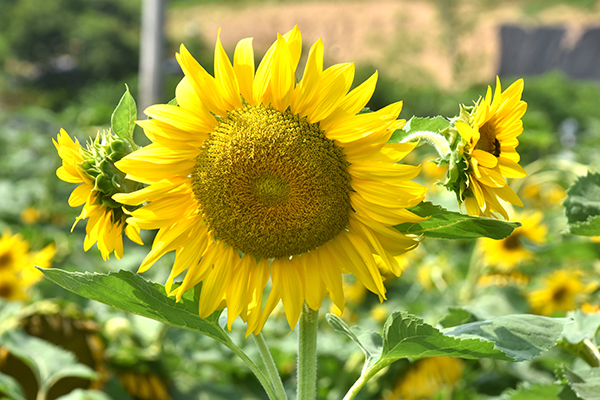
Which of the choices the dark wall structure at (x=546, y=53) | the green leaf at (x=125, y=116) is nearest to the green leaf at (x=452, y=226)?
the green leaf at (x=125, y=116)

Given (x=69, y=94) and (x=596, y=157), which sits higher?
(x=596, y=157)

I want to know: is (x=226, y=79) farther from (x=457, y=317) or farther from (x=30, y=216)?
(x=30, y=216)

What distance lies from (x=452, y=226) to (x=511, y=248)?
4.74 ft

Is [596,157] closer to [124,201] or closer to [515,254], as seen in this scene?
[515,254]

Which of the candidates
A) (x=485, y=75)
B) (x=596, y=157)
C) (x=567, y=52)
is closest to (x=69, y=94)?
(x=485, y=75)

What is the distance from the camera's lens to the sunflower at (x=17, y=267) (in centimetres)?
172

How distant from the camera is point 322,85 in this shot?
58cm

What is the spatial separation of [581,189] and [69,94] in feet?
59.1

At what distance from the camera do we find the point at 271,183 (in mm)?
628

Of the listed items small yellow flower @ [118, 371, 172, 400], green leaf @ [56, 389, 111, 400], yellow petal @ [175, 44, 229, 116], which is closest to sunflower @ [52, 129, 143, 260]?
yellow petal @ [175, 44, 229, 116]

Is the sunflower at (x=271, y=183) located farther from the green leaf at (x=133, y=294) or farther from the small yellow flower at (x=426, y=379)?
the small yellow flower at (x=426, y=379)

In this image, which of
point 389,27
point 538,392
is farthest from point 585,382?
point 389,27

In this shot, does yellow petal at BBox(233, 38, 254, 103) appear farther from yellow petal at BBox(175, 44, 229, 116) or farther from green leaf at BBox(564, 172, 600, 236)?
green leaf at BBox(564, 172, 600, 236)

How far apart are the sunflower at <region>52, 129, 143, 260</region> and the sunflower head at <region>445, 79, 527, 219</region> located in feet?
1.23
